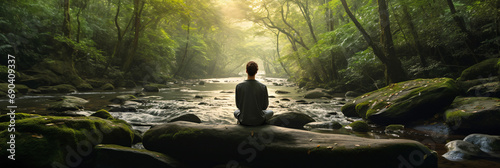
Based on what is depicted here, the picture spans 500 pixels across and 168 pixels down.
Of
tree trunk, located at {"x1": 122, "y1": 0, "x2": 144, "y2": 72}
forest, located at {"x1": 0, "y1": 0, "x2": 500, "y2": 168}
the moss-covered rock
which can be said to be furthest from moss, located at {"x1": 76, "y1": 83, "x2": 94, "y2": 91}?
the moss-covered rock

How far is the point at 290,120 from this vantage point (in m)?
6.69

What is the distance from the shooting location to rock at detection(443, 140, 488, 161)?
3852 millimetres

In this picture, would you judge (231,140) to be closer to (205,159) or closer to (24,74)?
(205,159)

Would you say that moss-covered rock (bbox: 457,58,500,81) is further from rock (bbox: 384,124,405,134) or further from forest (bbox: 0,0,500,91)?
rock (bbox: 384,124,405,134)

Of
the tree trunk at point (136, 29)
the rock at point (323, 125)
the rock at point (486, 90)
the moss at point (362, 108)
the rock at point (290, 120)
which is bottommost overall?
the rock at point (323, 125)

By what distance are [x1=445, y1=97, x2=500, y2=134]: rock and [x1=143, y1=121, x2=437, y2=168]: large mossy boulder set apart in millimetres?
2920

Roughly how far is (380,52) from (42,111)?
11720mm

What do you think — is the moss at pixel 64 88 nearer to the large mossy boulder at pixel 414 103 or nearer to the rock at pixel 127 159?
the rock at pixel 127 159

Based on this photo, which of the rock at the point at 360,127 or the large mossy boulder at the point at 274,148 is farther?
the rock at the point at 360,127

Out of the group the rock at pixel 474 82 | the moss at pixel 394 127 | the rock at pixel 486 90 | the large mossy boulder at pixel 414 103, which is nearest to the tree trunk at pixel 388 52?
the rock at pixel 474 82

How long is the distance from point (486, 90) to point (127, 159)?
8491mm

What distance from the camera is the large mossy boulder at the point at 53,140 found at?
3.06 m

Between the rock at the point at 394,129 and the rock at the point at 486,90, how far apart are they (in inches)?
105

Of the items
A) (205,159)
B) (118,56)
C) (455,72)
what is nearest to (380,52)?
(455,72)
